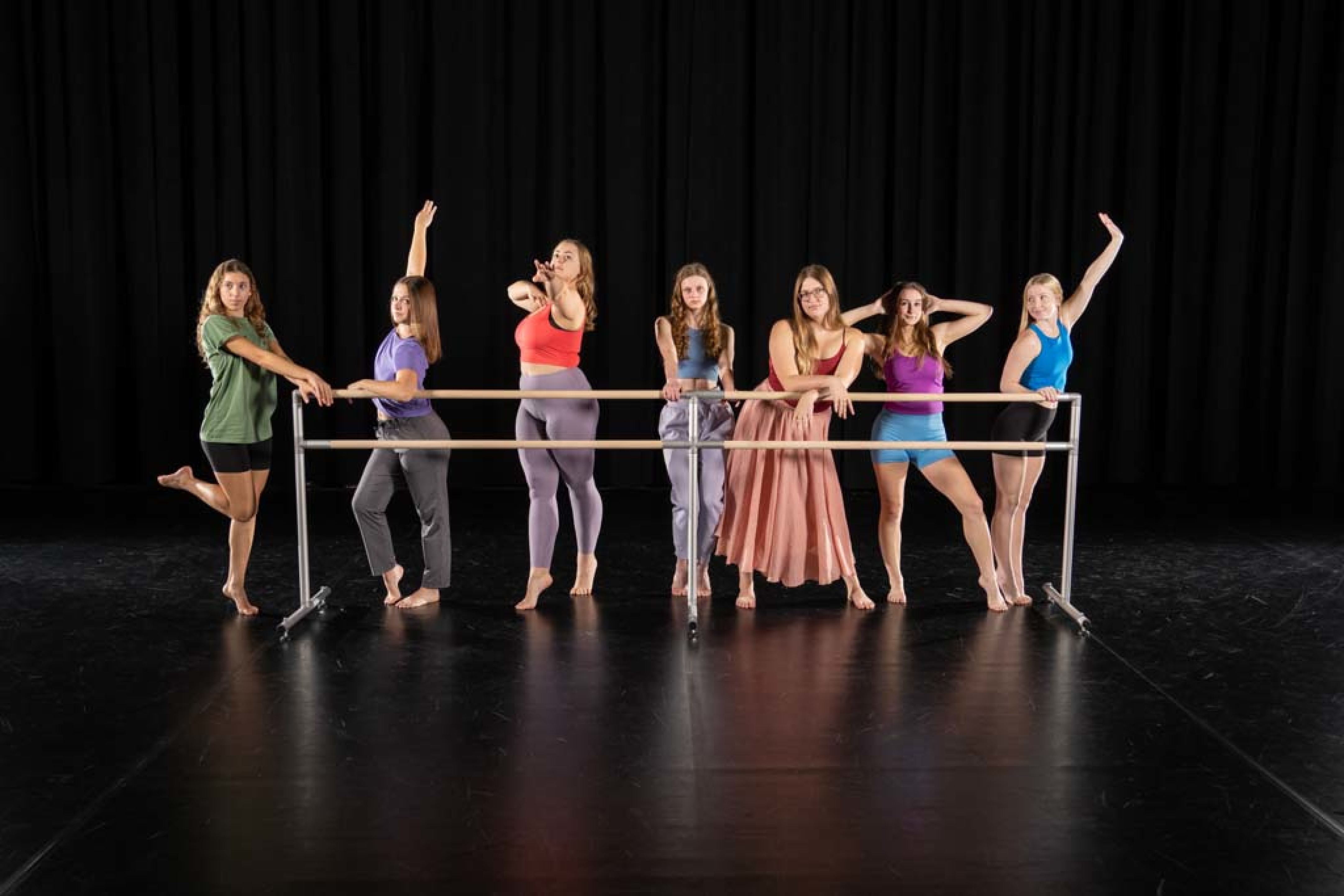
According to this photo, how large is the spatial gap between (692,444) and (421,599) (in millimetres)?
1182

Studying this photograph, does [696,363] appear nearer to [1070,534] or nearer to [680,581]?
[680,581]

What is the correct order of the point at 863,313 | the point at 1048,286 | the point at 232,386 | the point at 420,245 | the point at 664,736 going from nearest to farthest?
the point at 664,736 → the point at 232,386 → the point at 1048,286 → the point at 863,313 → the point at 420,245

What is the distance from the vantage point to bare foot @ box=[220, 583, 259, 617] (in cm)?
420

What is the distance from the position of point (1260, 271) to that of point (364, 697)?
20.8 feet

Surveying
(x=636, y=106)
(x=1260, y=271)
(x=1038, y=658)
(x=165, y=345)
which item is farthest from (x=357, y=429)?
(x=1260, y=271)

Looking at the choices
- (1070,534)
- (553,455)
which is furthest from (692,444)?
(1070,534)

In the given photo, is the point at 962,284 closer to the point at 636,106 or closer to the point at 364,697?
the point at 636,106

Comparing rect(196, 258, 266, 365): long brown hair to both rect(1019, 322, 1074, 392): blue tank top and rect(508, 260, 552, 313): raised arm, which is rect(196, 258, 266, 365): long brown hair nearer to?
rect(508, 260, 552, 313): raised arm

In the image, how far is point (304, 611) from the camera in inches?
161

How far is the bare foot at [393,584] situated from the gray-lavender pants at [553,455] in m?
0.50

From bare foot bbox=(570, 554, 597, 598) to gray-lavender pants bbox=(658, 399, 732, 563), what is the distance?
0.35 m

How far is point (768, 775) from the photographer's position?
275 centimetres

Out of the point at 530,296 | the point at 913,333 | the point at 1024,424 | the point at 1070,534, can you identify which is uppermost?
the point at 530,296

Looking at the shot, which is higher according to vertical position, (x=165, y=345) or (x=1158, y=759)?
(x=165, y=345)
